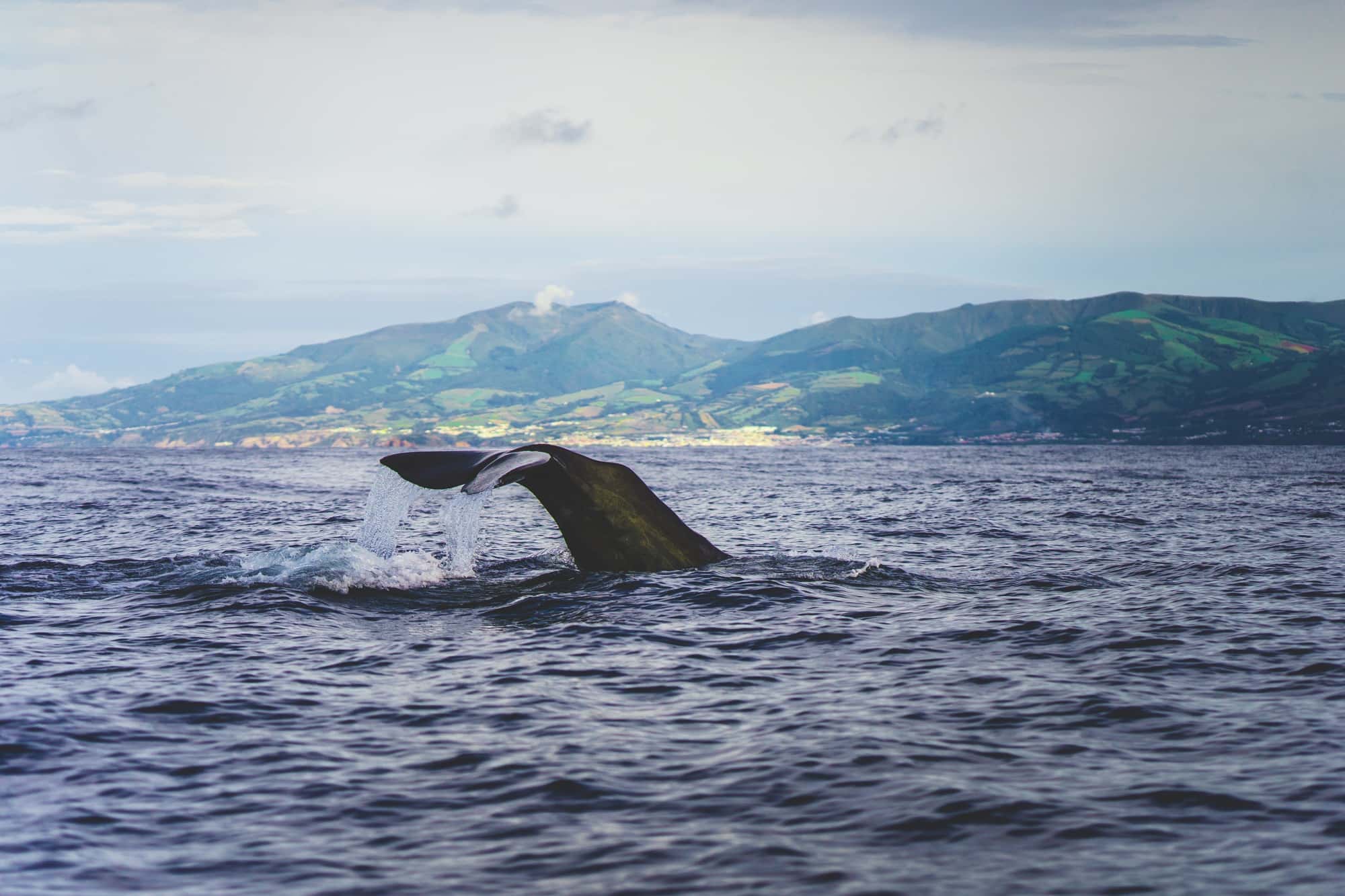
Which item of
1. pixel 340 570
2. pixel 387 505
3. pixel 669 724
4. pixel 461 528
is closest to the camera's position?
pixel 669 724

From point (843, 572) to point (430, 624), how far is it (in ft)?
26.1

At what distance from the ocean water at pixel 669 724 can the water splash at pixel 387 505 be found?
773 mm

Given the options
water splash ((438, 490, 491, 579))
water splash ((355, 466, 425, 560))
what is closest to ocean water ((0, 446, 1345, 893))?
water splash ((438, 490, 491, 579))

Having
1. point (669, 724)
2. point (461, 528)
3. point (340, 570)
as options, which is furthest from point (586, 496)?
point (669, 724)

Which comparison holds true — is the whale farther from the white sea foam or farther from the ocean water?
the white sea foam

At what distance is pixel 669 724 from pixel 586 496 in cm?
740

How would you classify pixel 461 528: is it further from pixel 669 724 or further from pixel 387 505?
pixel 669 724

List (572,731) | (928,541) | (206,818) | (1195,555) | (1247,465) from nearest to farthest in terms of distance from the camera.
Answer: (206,818)
(572,731)
(1195,555)
(928,541)
(1247,465)

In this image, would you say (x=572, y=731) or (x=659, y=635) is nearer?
(x=572, y=731)

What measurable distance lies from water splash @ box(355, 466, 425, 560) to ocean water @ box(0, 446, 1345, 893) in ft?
2.54

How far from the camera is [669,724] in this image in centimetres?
907

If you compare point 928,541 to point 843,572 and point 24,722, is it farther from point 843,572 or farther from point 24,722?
point 24,722

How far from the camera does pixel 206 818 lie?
6.77m

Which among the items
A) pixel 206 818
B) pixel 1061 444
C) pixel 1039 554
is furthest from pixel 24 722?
pixel 1061 444
